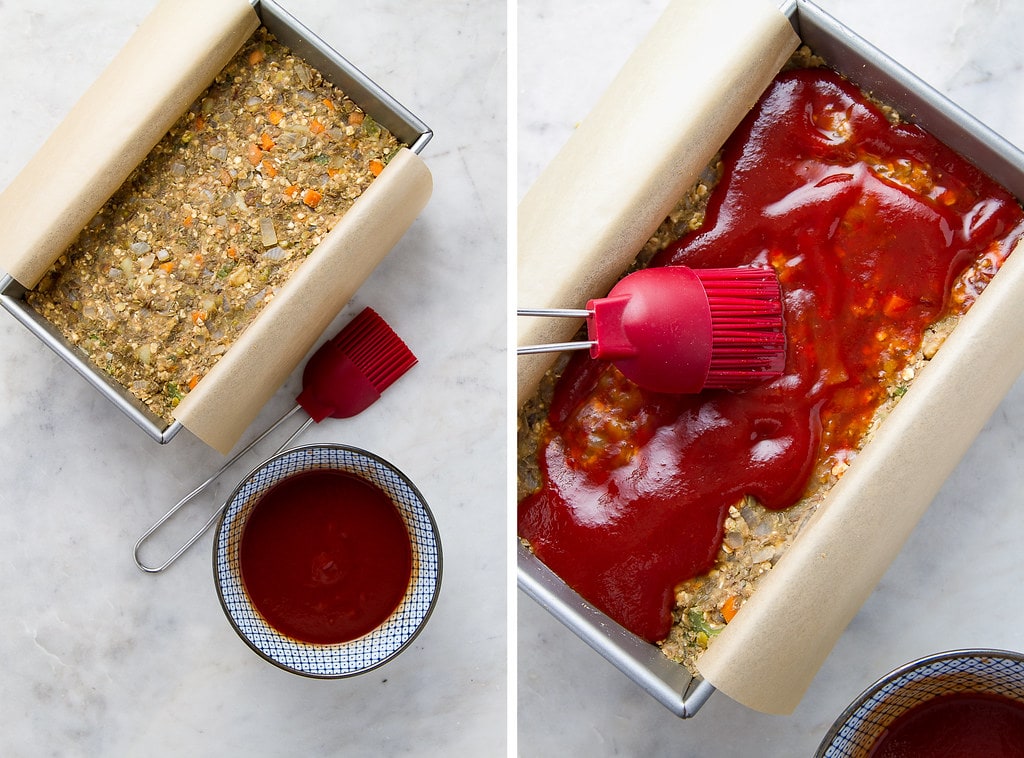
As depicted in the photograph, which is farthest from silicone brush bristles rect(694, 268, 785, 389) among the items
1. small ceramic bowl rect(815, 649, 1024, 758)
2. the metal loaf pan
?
the metal loaf pan

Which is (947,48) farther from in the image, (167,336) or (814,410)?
(167,336)

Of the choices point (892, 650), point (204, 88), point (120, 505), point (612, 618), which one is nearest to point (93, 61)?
point (204, 88)

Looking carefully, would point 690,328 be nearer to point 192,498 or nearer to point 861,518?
point 861,518

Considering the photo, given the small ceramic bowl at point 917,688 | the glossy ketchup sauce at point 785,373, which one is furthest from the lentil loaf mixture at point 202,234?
the small ceramic bowl at point 917,688

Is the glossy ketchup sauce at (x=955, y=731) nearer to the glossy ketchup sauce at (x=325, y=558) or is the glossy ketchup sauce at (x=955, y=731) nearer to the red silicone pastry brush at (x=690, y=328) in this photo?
the red silicone pastry brush at (x=690, y=328)

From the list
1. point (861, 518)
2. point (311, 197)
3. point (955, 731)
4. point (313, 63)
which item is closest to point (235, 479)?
point (311, 197)
